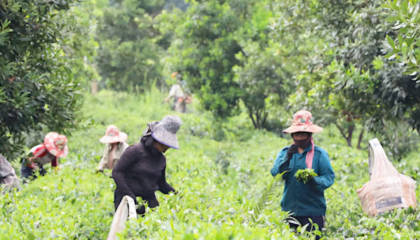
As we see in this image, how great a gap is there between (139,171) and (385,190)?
9.69 feet

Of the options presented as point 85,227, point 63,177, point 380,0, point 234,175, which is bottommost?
point 234,175

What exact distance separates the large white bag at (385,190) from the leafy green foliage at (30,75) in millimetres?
4634

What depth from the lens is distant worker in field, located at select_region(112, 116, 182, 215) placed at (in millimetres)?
5305

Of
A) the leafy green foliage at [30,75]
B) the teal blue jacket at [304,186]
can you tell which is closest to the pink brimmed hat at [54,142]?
the leafy green foliage at [30,75]

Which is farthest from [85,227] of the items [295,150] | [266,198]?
[295,150]

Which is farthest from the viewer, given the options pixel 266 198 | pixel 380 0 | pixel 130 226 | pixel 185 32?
pixel 185 32

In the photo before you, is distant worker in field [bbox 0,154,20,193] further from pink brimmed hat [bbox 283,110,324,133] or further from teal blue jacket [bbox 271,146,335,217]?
pink brimmed hat [bbox 283,110,324,133]

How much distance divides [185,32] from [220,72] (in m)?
2.18

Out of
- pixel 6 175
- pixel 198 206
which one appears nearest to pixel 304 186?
pixel 198 206

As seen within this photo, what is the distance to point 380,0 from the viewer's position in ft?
25.5

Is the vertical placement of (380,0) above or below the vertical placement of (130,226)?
above

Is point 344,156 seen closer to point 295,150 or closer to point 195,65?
point 295,150

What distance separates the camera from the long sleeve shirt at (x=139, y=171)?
5441mm

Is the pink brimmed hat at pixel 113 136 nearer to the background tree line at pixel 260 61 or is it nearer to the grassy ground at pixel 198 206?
the grassy ground at pixel 198 206
